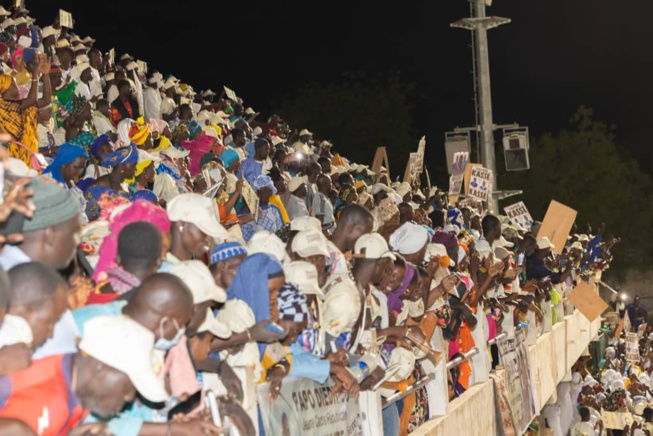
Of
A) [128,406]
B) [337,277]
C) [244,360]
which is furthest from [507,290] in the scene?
[128,406]

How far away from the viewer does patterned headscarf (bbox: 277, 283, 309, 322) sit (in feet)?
21.0

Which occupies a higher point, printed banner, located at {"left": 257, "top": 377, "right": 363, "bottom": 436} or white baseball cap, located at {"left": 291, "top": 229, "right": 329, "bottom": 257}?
white baseball cap, located at {"left": 291, "top": 229, "right": 329, "bottom": 257}

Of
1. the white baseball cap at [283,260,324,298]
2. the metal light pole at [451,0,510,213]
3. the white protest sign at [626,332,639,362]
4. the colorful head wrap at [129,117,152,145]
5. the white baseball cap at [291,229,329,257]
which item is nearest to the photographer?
the white baseball cap at [283,260,324,298]

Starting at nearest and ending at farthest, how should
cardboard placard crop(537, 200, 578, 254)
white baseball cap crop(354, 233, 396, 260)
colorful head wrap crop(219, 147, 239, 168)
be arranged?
white baseball cap crop(354, 233, 396, 260) < colorful head wrap crop(219, 147, 239, 168) < cardboard placard crop(537, 200, 578, 254)

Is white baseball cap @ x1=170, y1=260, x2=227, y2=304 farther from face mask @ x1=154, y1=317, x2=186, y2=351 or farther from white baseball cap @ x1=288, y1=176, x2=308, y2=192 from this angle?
white baseball cap @ x1=288, y1=176, x2=308, y2=192

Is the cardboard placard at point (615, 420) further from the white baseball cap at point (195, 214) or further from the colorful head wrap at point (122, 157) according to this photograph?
the white baseball cap at point (195, 214)

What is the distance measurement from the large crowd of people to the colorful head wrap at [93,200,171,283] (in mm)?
12

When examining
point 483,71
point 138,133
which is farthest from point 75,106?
point 483,71

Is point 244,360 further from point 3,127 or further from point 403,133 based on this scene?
point 403,133

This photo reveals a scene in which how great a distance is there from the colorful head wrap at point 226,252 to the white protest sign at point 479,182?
15.7 m

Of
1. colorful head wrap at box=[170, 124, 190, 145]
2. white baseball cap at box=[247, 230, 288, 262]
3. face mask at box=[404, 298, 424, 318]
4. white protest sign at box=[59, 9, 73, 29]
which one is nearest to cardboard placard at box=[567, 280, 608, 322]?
colorful head wrap at box=[170, 124, 190, 145]

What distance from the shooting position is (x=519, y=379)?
553 inches

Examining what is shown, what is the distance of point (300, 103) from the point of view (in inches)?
2272

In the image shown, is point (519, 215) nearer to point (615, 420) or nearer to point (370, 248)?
point (615, 420)
